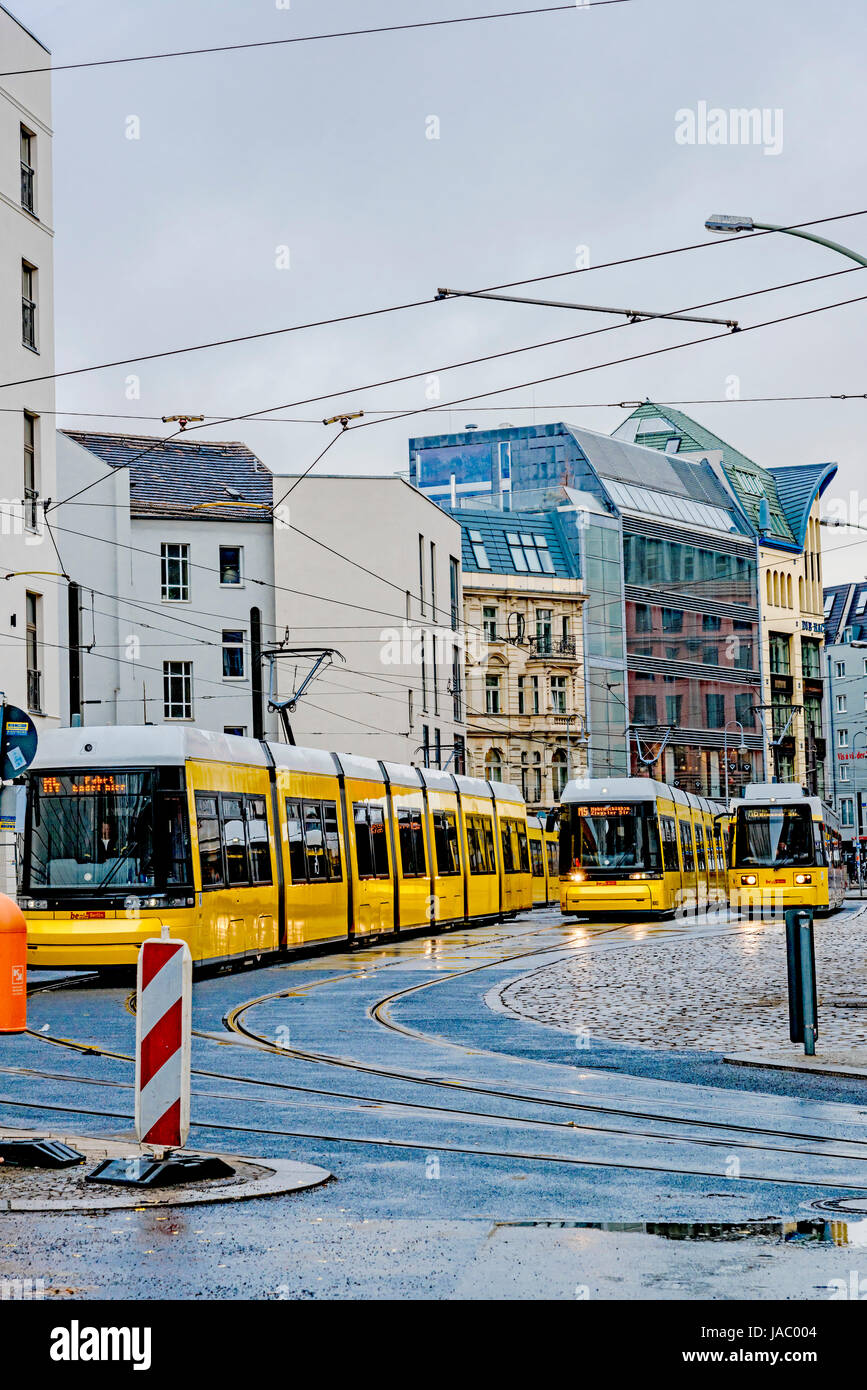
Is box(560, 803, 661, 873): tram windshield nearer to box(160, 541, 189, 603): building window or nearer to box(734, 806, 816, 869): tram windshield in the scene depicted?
box(734, 806, 816, 869): tram windshield

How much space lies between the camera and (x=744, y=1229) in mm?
7527

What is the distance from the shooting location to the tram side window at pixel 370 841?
30594mm


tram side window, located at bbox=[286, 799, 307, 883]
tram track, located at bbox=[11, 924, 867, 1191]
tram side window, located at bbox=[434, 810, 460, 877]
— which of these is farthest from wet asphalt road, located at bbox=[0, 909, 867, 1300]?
tram side window, located at bbox=[434, 810, 460, 877]

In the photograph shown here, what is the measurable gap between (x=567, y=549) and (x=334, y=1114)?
261 ft

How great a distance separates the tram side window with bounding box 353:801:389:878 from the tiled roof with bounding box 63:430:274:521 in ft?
112

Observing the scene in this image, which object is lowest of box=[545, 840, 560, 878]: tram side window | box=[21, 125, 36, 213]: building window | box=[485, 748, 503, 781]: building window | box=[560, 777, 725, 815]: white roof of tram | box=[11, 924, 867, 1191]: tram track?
box=[545, 840, 560, 878]: tram side window

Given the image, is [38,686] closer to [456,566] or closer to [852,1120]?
[852,1120]

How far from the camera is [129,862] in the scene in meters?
21.7

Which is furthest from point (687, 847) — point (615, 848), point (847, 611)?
point (847, 611)

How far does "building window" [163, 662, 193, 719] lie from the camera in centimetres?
6462

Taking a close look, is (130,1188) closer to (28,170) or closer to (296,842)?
(296,842)

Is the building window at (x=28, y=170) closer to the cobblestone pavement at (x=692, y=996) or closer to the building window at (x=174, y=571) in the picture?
the cobblestone pavement at (x=692, y=996)

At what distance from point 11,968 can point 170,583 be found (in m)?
55.9

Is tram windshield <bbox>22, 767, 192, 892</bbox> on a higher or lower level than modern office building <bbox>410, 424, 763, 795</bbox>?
lower
